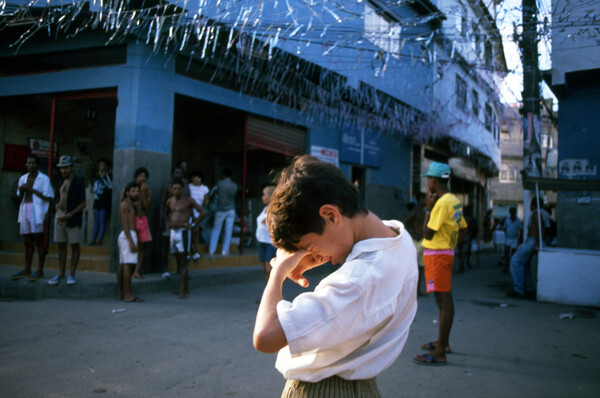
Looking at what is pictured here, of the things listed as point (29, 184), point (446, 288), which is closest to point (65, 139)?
point (29, 184)

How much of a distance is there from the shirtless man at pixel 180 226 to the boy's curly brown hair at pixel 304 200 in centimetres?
583

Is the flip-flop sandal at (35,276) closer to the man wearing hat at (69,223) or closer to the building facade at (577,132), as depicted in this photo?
the man wearing hat at (69,223)

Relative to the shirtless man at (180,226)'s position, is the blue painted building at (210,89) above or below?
above

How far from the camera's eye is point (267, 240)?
20.3 feet

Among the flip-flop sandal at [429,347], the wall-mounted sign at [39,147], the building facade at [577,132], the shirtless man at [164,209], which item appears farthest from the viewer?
the wall-mounted sign at [39,147]

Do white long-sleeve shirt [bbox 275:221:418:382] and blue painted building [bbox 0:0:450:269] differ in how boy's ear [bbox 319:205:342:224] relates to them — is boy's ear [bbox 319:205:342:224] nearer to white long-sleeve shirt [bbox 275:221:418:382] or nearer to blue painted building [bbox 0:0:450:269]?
white long-sleeve shirt [bbox 275:221:418:382]

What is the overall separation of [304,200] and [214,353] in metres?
3.26

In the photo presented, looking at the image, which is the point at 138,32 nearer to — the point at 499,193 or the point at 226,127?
the point at 226,127

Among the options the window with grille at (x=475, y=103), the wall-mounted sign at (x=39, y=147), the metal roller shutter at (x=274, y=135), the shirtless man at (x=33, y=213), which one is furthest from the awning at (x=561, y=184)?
the wall-mounted sign at (x=39, y=147)

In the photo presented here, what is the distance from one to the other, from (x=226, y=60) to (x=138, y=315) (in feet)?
17.9

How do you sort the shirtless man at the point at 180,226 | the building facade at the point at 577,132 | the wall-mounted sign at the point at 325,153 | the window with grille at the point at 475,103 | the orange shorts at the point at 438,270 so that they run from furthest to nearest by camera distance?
the window with grille at the point at 475,103, the wall-mounted sign at the point at 325,153, the building facade at the point at 577,132, the shirtless man at the point at 180,226, the orange shorts at the point at 438,270

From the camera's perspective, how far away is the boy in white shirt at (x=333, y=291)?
1.06 meters

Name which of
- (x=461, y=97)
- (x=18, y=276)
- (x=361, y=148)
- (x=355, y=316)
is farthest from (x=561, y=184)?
(x=461, y=97)

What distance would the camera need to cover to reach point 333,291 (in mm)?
1058
